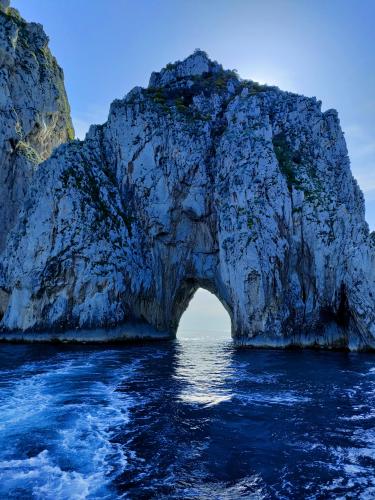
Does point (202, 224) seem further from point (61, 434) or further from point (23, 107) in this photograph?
point (61, 434)

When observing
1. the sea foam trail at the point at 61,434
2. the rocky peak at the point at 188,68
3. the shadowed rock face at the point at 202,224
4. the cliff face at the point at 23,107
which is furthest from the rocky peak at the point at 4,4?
the sea foam trail at the point at 61,434

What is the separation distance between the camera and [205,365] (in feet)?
96.4

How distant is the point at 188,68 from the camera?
70375 millimetres

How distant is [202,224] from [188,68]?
3347 centimetres

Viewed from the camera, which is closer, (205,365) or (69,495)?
(69,495)

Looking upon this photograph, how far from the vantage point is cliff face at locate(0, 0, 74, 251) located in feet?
203

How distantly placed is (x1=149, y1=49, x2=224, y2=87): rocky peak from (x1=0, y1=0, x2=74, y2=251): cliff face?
21507mm

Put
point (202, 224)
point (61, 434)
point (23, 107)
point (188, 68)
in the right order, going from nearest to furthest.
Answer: point (61, 434), point (202, 224), point (23, 107), point (188, 68)

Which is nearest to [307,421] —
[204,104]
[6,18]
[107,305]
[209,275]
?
[107,305]

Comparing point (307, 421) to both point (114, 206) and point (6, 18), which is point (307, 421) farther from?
point (6, 18)

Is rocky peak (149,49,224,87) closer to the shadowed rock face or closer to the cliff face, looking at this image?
the shadowed rock face

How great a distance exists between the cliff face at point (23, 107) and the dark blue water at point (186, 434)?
46.4m

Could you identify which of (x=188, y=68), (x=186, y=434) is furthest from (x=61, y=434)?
(x=188, y=68)

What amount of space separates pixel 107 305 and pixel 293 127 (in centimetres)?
3549
